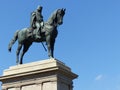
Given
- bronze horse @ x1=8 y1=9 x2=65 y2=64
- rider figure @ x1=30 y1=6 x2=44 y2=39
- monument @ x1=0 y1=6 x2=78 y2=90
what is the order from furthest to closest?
rider figure @ x1=30 y1=6 x2=44 y2=39 → bronze horse @ x1=8 y1=9 x2=65 y2=64 → monument @ x1=0 y1=6 x2=78 y2=90

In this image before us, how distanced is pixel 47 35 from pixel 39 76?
285cm

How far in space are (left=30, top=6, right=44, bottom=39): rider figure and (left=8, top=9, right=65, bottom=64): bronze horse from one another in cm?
28

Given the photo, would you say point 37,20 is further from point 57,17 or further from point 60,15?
point 60,15

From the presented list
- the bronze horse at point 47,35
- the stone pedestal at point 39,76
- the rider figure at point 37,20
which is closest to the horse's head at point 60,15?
the bronze horse at point 47,35

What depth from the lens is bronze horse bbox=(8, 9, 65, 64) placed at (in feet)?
108

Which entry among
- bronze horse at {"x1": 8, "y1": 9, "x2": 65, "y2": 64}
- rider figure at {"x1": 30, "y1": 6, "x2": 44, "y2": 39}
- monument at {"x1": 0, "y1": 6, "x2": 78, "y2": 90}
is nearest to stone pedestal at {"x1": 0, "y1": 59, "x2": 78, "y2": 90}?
monument at {"x1": 0, "y1": 6, "x2": 78, "y2": 90}

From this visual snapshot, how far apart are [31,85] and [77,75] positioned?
11.1 feet

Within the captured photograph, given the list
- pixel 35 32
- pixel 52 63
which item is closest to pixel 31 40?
pixel 35 32

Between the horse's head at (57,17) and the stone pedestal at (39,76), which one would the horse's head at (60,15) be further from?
the stone pedestal at (39,76)

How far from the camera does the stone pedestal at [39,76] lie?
103 ft

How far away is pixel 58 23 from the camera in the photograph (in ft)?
109

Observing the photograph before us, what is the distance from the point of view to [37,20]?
111ft

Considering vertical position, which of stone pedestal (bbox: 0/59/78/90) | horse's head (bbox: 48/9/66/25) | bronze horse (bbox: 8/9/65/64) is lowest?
stone pedestal (bbox: 0/59/78/90)

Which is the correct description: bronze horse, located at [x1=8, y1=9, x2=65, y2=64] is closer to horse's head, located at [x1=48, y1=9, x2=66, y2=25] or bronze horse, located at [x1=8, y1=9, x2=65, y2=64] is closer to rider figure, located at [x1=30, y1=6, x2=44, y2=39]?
horse's head, located at [x1=48, y1=9, x2=66, y2=25]
